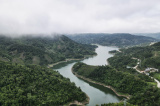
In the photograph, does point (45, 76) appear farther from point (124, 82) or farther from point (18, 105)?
point (124, 82)

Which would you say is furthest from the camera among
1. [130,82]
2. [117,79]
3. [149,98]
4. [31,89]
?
[117,79]

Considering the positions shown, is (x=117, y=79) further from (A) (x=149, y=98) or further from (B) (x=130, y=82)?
(A) (x=149, y=98)

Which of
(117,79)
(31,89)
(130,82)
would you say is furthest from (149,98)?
(31,89)

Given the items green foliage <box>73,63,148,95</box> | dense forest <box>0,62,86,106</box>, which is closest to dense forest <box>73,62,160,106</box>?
green foliage <box>73,63,148,95</box>

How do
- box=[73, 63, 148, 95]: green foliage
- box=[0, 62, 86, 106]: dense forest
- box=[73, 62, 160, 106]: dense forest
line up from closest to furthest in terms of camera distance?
box=[0, 62, 86, 106]: dense forest
box=[73, 62, 160, 106]: dense forest
box=[73, 63, 148, 95]: green foliage

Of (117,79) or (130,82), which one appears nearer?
(130,82)

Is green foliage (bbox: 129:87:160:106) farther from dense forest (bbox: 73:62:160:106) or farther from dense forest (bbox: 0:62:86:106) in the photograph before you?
dense forest (bbox: 0:62:86:106)

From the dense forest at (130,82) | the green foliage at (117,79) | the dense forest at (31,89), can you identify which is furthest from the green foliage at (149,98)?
the dense forest at (31,89)
